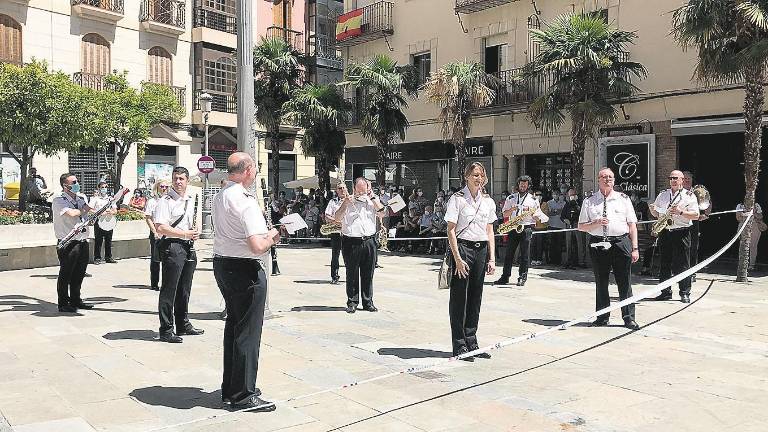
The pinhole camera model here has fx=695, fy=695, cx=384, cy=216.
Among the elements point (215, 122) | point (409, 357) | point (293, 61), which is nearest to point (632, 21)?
point (293, 61)

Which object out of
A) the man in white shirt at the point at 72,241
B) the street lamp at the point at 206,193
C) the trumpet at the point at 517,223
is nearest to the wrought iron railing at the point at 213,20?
the street lamp at the point at 206,193

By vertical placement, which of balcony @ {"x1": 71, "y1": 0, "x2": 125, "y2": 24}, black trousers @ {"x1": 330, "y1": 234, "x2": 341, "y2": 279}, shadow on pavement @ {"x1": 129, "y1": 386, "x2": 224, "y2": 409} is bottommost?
shadow on pavement @ {"x1": 129, "y1": 386, "x2": 224, "y2": 409}

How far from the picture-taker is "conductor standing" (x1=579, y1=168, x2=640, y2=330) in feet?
27.7

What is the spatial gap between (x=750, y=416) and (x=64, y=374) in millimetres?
5835

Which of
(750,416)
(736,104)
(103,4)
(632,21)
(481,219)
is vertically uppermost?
(103,4)

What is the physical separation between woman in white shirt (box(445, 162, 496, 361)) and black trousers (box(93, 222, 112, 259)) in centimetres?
1242

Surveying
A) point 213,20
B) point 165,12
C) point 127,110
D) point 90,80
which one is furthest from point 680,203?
point 213,20

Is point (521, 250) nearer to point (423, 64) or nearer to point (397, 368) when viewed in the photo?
point (397, 368)

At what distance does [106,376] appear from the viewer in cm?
635

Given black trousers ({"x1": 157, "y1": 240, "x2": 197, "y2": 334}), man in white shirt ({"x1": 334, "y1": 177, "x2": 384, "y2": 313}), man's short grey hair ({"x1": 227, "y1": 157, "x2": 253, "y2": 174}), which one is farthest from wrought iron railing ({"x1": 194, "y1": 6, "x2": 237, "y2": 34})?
man's short grey hair ({"x1": 227, "y1": 157, "x2": 253, "y2": 174})

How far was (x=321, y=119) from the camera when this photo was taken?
2478 centimetres

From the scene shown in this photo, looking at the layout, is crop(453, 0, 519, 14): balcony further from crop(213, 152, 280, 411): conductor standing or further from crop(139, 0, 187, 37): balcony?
crop(213, 152, 280, 411): conductor standing

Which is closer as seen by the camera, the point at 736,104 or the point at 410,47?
the point at 736,104

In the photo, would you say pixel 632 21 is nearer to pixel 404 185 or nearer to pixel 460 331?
pixel 404 185
